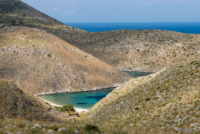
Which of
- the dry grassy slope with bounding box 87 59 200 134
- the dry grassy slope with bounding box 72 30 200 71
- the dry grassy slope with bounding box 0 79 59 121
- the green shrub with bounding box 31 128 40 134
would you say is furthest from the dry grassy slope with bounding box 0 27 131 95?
the green shrub with bounding box 31 128 40 134

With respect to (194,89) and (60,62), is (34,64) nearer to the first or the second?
(60,62)

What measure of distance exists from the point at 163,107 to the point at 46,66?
61078 millimetres

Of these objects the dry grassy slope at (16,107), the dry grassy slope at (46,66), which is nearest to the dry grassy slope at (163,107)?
the dry grassy slope at (16,107)

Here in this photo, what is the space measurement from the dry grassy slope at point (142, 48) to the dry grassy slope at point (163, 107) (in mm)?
89681

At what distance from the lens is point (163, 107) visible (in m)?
26.5

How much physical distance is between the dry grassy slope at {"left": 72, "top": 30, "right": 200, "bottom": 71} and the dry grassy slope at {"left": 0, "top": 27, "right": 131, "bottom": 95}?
1519 inches

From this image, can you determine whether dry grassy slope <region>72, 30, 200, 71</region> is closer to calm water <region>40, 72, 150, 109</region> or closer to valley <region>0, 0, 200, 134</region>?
valley <region>0, 0, 200, 134</region>

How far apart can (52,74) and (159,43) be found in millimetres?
91104

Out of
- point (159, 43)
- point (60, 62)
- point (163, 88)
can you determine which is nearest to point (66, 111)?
point (163, 88)

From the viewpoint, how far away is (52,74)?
77.0 metres

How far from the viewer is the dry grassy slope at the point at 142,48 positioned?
125m

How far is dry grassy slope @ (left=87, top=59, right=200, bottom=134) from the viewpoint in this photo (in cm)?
2205

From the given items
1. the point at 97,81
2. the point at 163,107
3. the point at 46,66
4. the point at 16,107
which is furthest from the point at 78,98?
the point at 163,107

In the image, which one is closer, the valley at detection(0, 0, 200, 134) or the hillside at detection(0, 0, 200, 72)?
the valley at detection(0, 0, 200, 134)
